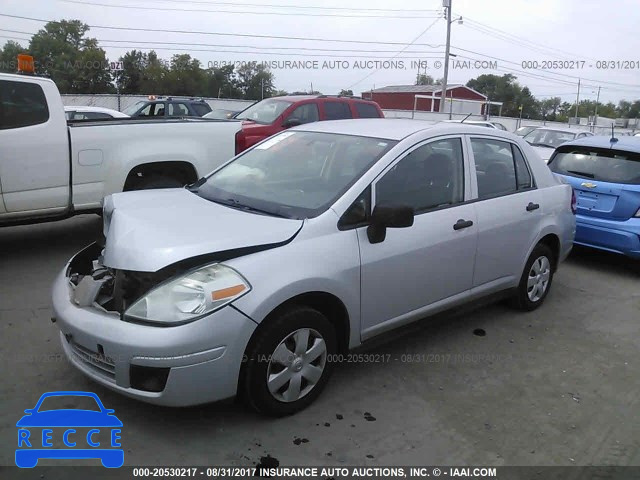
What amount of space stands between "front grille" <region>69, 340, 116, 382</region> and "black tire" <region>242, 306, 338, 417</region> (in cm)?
70

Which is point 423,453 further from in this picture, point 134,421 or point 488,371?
point 134,421

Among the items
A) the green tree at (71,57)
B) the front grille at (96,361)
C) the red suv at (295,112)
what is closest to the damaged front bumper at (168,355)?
the front grille at (96,361)

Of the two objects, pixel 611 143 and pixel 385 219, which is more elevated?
pixel 611 143

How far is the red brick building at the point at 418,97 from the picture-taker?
58166 mm

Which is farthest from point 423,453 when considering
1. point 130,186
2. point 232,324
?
point 130,186

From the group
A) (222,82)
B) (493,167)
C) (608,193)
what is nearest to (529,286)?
(493,167)

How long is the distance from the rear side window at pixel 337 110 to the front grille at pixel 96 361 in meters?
7.97

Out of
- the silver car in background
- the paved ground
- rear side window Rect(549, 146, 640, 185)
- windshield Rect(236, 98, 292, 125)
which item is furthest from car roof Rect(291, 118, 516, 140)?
windshield Rect(236, 98, 292, 125)

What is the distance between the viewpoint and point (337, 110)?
1050cm

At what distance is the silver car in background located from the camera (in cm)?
283

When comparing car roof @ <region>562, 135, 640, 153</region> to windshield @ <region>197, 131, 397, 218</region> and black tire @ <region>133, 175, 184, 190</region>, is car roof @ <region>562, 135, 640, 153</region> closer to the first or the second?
windshield @ <region>197, 131, 397, 218</region>

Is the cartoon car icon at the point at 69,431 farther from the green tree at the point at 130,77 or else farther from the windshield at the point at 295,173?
the green tree at the point at 130,77

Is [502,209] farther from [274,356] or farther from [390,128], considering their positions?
[274,356]

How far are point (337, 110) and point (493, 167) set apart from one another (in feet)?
20.7
